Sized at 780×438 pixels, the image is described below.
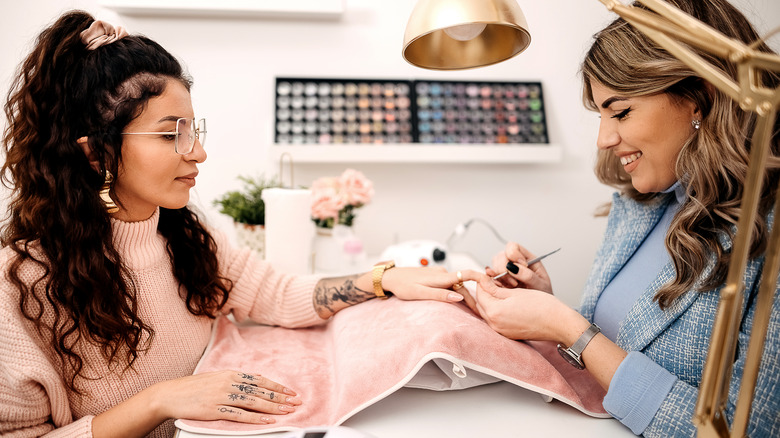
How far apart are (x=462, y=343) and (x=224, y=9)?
5.26 ft

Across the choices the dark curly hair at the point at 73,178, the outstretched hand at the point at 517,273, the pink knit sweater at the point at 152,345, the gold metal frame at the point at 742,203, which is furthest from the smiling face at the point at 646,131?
the dark curly hair at the point at 73,178

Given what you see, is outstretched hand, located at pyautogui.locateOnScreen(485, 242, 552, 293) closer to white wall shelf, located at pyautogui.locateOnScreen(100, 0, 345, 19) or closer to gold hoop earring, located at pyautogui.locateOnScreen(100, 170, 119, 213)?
gold hoop earring, located at pyautogui.locateOnScreen(100, 170, 119, 213)

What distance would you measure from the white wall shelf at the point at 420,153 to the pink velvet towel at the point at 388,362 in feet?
3.21

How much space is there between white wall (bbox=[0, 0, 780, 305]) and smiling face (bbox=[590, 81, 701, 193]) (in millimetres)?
1173

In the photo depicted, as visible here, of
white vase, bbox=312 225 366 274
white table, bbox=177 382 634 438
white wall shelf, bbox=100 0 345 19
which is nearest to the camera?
white table, bbox=177 382 634 438

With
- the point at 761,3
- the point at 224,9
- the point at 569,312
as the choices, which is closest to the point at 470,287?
the point at 569,312

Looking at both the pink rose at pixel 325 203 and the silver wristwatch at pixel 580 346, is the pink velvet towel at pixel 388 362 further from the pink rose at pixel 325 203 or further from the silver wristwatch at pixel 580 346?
the pink rose at pixel 325 203

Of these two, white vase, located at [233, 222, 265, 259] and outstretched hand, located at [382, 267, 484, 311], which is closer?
outstretched hand, located at [382, 267, 484, 311]

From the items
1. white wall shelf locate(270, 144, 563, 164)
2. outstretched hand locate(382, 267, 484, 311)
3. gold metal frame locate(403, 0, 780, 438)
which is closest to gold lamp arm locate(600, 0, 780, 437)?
gold metal frame locate(403, 0, 780, 438)

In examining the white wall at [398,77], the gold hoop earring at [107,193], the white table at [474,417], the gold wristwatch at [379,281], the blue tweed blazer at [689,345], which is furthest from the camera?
the white wall at [398,77]

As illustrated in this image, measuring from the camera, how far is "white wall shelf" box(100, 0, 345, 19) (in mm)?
1896

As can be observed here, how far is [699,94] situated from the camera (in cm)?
93

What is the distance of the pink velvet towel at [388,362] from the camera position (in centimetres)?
82

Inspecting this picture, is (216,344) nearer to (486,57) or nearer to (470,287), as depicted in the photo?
(470,287)
